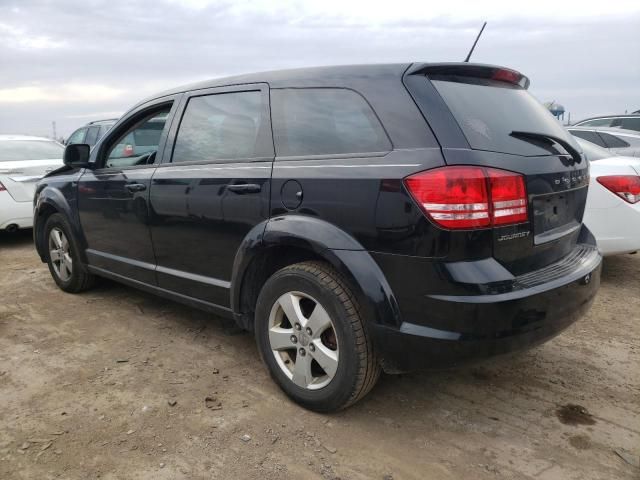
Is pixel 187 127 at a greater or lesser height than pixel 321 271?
greater

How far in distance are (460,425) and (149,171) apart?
2.53 m

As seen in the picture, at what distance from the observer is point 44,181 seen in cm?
488

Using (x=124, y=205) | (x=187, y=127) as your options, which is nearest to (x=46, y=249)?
(x=124, y=205)

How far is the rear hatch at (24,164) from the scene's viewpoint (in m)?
6.66

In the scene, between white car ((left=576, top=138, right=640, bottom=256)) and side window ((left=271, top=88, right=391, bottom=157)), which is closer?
side window ((left=271, top=88, right=391, bottom=157))

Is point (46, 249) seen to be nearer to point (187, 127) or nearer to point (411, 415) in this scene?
point (187, 127)

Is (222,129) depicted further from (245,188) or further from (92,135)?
(92,135)

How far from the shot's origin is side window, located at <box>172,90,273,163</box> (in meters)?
2.98

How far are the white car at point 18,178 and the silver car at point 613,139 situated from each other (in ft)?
25.4

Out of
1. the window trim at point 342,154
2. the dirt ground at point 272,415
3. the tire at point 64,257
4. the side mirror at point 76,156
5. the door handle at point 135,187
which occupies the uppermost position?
the window trim at point 342,154

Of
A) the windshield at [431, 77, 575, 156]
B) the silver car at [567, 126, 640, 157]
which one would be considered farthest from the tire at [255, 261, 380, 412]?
the silver car at [567, 126, 640, 157]

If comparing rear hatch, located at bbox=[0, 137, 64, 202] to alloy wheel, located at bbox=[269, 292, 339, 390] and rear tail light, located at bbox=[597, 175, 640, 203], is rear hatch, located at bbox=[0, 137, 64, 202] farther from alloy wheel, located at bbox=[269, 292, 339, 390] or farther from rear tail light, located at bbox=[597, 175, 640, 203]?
rear tail light, located at bbox=[597, 175, 640, 203]

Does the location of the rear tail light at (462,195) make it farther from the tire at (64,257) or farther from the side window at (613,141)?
the side window at (613,141)

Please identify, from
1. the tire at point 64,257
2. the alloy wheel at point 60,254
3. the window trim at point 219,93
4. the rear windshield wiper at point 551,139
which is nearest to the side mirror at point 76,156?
the tire at point 64,257
